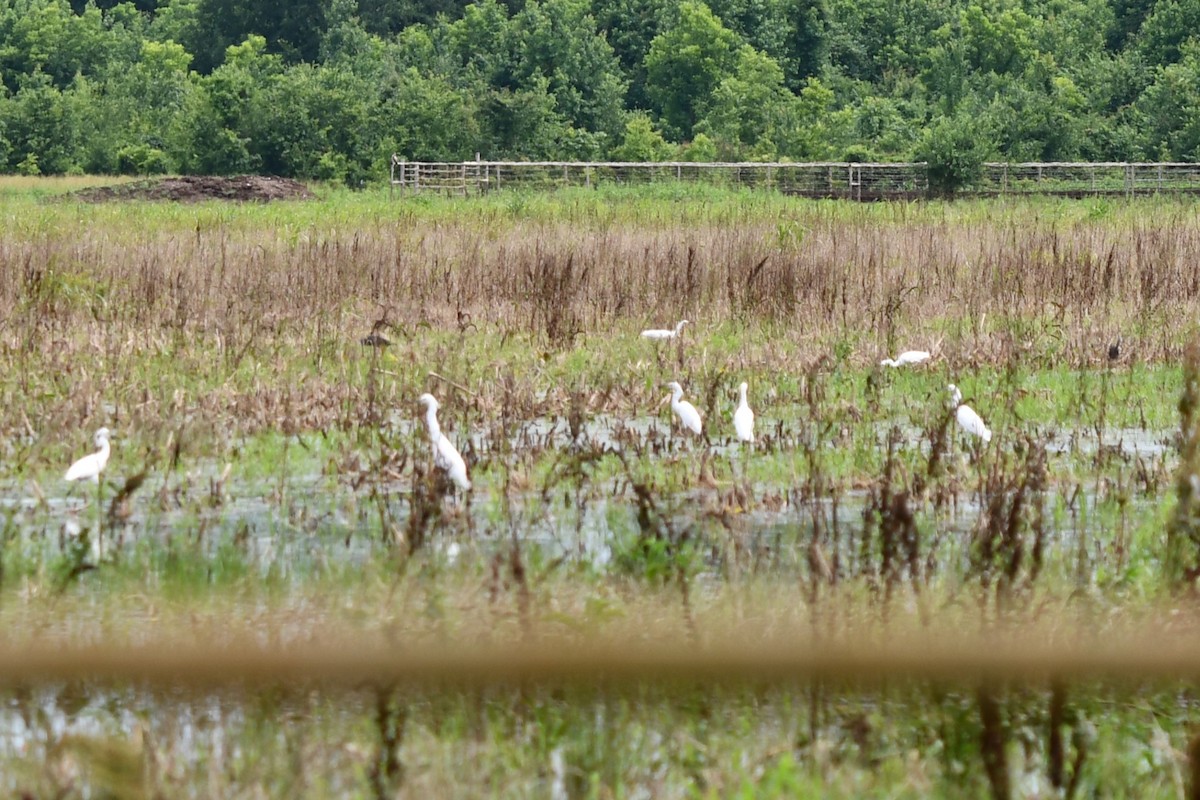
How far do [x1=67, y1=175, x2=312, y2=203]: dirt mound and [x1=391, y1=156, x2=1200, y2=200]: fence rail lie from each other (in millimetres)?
2495

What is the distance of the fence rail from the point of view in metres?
35.2

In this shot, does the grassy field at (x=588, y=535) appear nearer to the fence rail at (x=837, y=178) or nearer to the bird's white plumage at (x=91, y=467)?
the bird's white plumage at (x=91, y=467)

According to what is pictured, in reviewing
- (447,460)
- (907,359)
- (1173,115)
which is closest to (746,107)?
(1173,115)

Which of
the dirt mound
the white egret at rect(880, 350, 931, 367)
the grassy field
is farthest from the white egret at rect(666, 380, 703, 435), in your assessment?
the dirt mound

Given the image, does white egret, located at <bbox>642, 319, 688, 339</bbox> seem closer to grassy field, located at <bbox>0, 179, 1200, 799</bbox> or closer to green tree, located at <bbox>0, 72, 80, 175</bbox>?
grassy field, located at <bbox>0, 179, 1200, 799</bbox>

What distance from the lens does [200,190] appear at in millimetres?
34969

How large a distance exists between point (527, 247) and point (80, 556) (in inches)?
341

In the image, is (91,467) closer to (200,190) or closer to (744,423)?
(744,423)

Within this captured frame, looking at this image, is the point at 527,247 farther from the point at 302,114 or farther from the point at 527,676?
the point at 302,114

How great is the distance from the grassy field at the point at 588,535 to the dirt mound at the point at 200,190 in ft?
76.3

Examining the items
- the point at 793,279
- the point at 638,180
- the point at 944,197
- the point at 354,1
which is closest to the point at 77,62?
the point at 354,1

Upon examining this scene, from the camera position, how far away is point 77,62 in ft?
226

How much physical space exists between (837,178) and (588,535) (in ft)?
111

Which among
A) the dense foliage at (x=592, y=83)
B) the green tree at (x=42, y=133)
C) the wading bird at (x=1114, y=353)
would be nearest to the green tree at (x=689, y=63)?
the dense foliage at (x=592, y=83)
